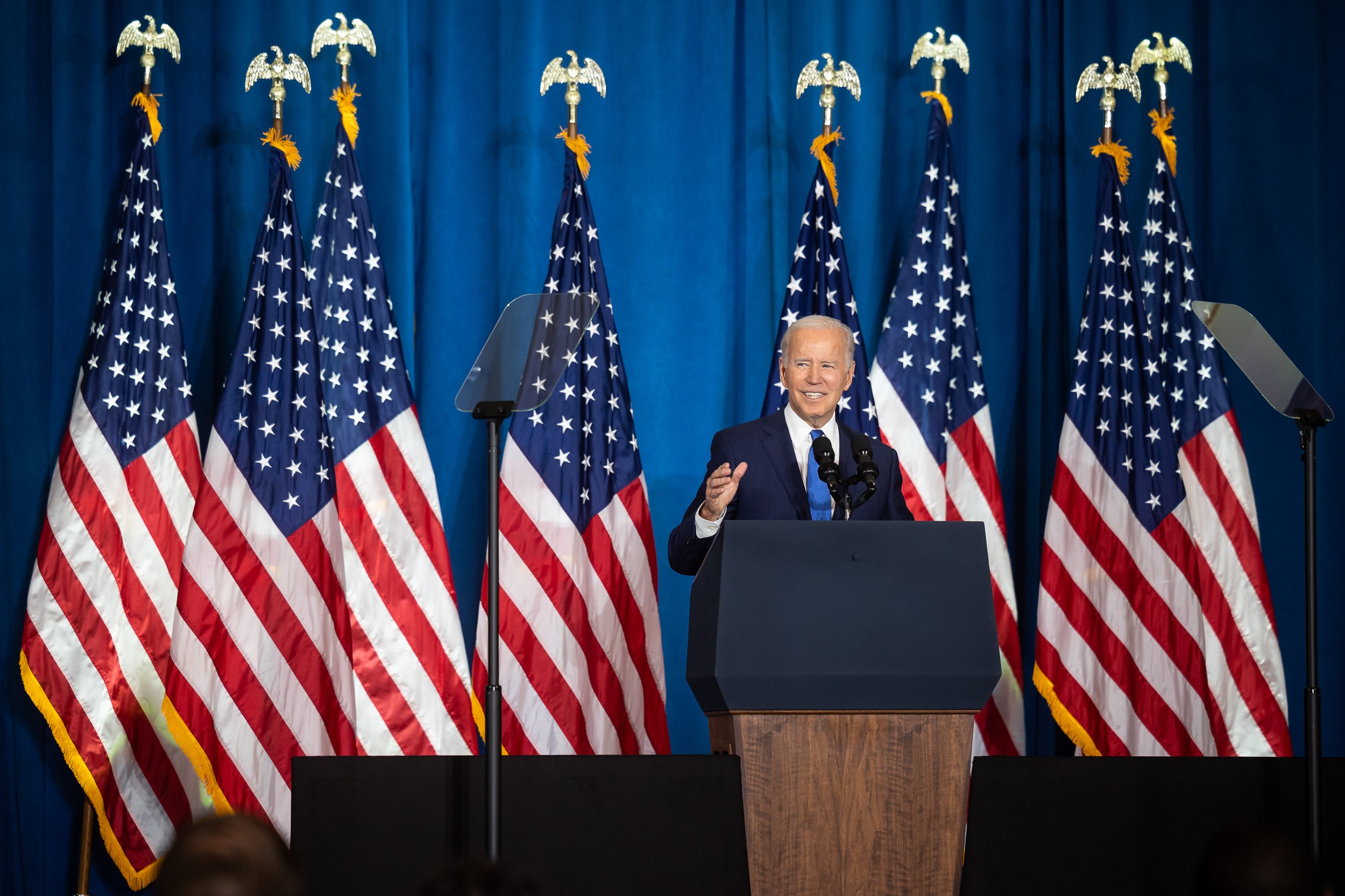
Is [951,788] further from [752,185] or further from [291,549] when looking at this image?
[752,185]

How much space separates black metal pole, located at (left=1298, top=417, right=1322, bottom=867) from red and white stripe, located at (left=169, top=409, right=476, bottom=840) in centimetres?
263

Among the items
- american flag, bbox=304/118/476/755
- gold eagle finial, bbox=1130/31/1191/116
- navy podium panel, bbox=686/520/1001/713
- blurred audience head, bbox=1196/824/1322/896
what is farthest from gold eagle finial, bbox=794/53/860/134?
blurred audience head, bbox=1196/824/1322/896

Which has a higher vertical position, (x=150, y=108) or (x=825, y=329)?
(x=150, y=108)

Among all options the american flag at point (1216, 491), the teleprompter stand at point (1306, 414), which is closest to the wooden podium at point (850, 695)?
the teleprompter stand at point (1306, 414)

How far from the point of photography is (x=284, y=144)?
184 inches

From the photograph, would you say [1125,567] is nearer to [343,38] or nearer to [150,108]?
[343,38]

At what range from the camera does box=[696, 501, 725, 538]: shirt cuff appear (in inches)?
122

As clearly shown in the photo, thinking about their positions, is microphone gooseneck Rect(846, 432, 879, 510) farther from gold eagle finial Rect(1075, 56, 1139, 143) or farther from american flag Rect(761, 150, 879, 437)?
gold eagle finial Rect(1075, 56, 1139, 143)

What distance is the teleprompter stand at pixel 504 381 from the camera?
9.30ft

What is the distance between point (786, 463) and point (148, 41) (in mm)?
2971

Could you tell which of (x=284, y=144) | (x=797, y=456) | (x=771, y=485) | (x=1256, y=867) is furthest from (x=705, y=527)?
(x=284, y=144)

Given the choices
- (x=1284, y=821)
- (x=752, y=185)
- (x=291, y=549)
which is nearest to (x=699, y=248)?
(x=752, y=185)

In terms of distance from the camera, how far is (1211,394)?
4.92m

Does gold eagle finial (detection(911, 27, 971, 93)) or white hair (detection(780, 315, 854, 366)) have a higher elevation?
gold eagle finial (detection(911, 27, 971, 93))
